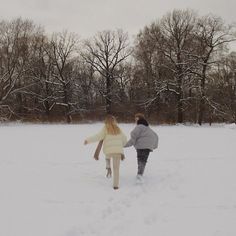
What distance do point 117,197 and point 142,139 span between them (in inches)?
81.4

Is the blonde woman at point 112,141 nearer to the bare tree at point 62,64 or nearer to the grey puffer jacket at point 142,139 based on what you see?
the grey puffer jacket at point 142,139

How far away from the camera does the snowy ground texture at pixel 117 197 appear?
6184 millimetres

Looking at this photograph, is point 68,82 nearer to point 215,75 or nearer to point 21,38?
point 21,38

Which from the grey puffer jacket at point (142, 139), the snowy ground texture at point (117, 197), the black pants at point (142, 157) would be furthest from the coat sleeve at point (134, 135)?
the snowy ground texture at point (117, 197)

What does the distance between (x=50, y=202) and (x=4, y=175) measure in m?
3.23

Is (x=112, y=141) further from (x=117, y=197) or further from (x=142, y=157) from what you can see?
(x=117, y=197)

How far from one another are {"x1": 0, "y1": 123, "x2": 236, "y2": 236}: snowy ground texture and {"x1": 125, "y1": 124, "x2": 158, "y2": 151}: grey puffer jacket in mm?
1030

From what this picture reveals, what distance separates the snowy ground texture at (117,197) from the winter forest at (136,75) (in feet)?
82.4

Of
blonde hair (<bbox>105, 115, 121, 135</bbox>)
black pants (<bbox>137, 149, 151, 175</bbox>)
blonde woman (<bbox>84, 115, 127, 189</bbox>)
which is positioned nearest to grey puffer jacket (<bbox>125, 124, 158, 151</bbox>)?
black pants (<bbox>137, 149, 151, 175</bbox>)

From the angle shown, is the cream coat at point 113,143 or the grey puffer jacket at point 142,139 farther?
the grey puffer jacket at point 142,139

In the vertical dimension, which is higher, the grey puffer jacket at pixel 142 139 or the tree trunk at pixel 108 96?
the tree trunk at pixel 108 96

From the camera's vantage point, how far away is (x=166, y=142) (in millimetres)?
18656

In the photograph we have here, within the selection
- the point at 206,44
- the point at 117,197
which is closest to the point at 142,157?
the point at 117,197

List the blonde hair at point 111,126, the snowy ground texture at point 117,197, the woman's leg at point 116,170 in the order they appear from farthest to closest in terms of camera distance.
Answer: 1. the blonde hair at point 111,126
2. the woman's leg at point 116,170
3. the snowy ground texture at point 117,197
